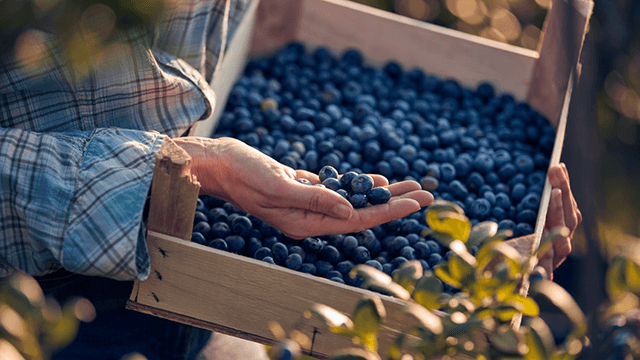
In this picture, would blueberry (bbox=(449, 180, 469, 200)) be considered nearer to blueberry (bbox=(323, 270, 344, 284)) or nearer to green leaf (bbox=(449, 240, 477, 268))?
blueberry (bbox=(323, 270, 344, 284))

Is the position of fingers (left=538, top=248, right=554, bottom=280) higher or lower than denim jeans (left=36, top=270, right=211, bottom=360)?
higher

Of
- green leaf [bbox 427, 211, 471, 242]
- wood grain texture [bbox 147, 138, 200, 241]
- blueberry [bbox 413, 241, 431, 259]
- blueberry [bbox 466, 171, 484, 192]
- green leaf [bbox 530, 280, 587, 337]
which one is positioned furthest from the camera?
blueberry [bbox 466, 171, 484, 192]

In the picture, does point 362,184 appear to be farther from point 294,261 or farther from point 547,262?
point 547,262

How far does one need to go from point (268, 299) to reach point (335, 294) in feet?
0.52

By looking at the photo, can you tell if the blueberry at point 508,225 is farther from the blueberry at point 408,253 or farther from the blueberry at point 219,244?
the blueberry at point 219,244

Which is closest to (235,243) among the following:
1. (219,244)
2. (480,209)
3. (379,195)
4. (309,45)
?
(219,244)

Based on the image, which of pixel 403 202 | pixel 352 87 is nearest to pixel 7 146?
pixel 403 202

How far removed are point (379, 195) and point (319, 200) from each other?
180 mm

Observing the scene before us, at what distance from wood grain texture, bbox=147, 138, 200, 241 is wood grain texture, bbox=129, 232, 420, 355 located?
30mm

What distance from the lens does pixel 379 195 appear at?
52.1 inches

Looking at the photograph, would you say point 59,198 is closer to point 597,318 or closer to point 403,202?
point 403,202

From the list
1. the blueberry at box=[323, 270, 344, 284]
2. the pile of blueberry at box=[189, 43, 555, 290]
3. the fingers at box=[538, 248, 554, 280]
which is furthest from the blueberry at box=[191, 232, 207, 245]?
the fingers at box=[538, 248, 554, 280]

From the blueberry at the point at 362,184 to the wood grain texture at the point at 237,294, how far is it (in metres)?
0.28

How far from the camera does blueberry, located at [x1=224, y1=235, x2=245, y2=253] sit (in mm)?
1365
